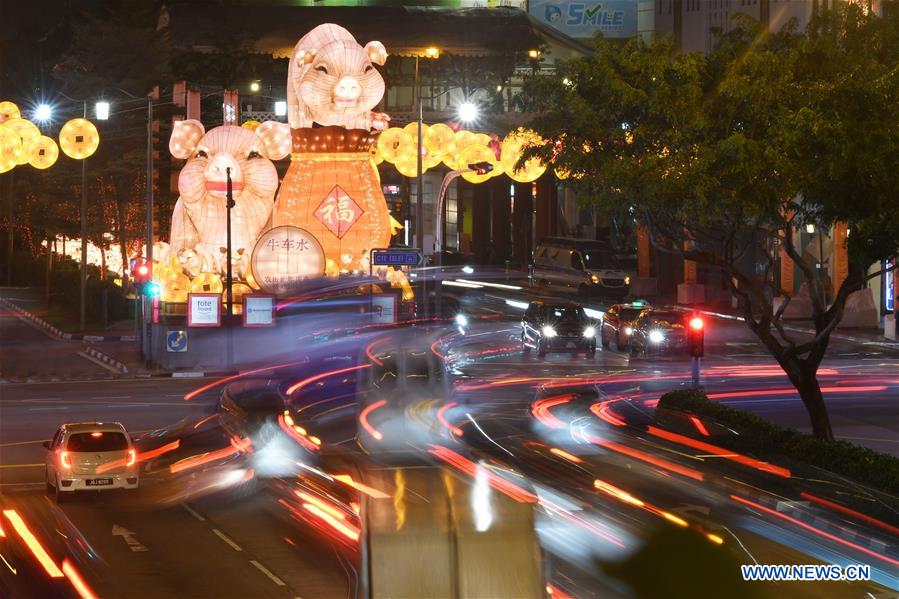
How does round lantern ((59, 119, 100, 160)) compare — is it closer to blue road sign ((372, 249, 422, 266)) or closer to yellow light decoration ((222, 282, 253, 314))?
blue road sign ((372, 249, 422, 266))

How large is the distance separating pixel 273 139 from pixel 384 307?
36.4 feet

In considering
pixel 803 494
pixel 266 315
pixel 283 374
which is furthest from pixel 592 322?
pixel 803 494

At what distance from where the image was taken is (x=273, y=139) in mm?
50281

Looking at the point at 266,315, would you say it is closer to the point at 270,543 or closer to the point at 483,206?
the point at 270,543

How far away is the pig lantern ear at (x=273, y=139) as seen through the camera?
5022cm

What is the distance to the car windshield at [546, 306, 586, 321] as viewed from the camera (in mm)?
42375

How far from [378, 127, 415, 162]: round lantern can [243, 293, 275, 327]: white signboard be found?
8626 millimetres

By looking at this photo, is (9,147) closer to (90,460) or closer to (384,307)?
(384,307)

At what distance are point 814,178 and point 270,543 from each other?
10.1 meters

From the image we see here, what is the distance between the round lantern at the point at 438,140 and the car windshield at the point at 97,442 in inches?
1104

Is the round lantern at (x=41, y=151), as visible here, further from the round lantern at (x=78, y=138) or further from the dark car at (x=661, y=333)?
the dark car at (x=661, y=333)

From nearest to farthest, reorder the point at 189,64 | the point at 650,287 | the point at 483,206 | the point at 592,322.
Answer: the point at 592,322 < the point at 650,287 < the point at 189,64 < the point at 483,206

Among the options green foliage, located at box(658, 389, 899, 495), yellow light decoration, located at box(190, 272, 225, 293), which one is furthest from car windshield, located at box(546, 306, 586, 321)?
green foliage, located at box(658, 389, 899, 495)

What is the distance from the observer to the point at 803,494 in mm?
18219
